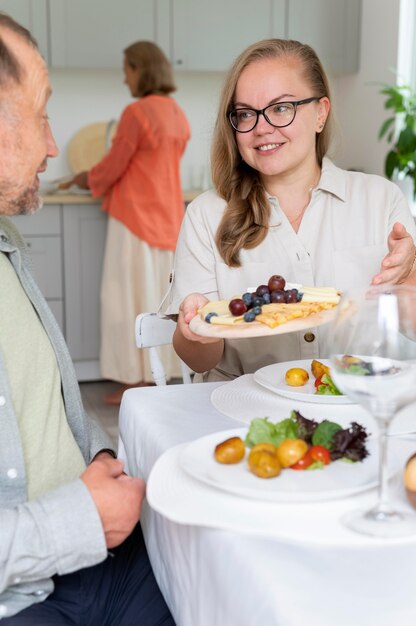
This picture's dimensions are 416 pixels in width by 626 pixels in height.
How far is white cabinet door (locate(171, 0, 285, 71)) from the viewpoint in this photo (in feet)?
14.8

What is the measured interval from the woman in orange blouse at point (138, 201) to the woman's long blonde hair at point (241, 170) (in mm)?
1951

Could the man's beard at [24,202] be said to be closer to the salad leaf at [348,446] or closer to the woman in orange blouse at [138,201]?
the salad leaf at [348,446]

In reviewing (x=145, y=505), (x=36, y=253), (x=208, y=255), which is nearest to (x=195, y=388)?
(x=145, y=505)

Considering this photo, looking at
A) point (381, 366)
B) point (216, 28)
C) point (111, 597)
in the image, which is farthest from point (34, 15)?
point (381, 366)

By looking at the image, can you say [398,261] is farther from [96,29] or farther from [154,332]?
[96,29]

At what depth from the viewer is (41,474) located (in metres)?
1.18

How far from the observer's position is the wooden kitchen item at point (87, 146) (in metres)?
4.73

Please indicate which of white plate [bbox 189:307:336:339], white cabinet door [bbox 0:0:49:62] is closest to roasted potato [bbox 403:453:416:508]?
white plate [bbox 189:307:336:339]

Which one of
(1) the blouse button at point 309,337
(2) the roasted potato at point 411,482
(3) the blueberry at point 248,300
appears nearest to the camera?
(2) the roasted potato at point 411,482

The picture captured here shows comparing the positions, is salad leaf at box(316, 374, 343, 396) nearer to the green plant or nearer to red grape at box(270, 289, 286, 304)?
red grape at box(270, 289, 286, 304)

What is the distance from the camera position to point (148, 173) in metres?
3.98

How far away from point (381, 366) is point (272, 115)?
1.11 m

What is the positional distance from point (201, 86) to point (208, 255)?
131 inches

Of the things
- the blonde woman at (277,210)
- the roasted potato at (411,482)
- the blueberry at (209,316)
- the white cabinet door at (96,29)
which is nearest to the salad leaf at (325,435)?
the roasted potato at (411,482)
